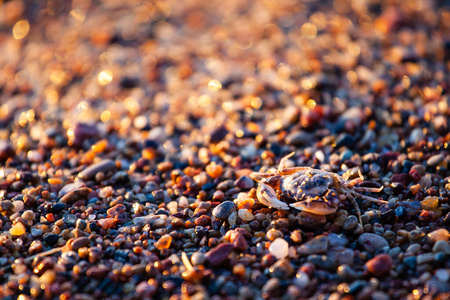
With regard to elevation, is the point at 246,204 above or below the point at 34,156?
above

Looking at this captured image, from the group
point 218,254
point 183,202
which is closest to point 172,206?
point 183,202

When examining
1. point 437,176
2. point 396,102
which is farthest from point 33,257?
point 396,102

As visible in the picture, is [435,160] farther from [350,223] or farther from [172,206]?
[172,206]

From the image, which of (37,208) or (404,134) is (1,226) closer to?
(37,208)

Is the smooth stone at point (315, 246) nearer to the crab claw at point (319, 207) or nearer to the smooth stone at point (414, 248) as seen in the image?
the crab claw at point (319, 207)

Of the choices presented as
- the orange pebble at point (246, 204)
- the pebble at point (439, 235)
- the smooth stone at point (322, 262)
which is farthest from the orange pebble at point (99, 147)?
the pebble at point (439, 235)
